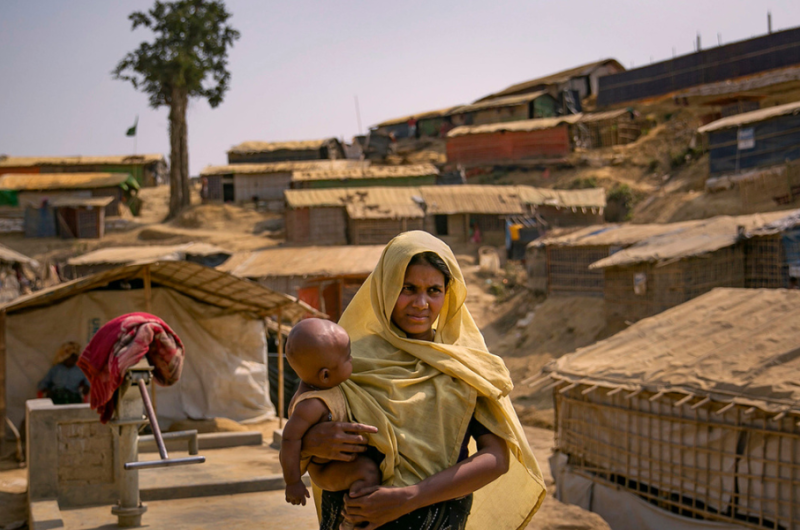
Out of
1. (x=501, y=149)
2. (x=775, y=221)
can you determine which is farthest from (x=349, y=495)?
(x=501, y=149)

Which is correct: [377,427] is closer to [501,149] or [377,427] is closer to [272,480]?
[272,480]

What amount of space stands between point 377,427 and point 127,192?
33.5 metres

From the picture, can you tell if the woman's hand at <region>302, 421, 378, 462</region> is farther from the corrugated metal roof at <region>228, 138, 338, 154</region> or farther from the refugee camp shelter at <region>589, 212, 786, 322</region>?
the corrugated metal roof at <region>228, 138, 338, 154</region>

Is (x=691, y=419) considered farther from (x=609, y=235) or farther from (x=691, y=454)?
(x=609, y=235)

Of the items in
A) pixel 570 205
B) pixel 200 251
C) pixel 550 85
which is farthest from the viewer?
pixel 550 85

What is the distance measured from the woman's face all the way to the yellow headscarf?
0.03 metres

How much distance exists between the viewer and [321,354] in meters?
1.80

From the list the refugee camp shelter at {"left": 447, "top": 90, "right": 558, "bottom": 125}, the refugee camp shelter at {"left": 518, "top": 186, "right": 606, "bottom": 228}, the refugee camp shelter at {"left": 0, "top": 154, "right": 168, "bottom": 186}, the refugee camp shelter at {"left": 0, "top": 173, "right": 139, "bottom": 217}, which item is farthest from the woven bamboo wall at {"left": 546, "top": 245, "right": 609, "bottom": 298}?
the refugee camp shelter at {"left": 0, "top": 154, "right": 168, "bottom": 186}

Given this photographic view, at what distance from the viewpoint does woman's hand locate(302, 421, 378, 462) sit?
1739mm

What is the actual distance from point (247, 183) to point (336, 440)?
31.5 meters

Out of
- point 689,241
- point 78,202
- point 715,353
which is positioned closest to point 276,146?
point 78,202

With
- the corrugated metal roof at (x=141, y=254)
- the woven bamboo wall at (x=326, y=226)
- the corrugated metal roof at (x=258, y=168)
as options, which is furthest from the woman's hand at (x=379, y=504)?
the corrugated metal roof at (x=258, y=168)

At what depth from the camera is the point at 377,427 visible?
1.82 m

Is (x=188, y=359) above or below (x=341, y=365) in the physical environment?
below
